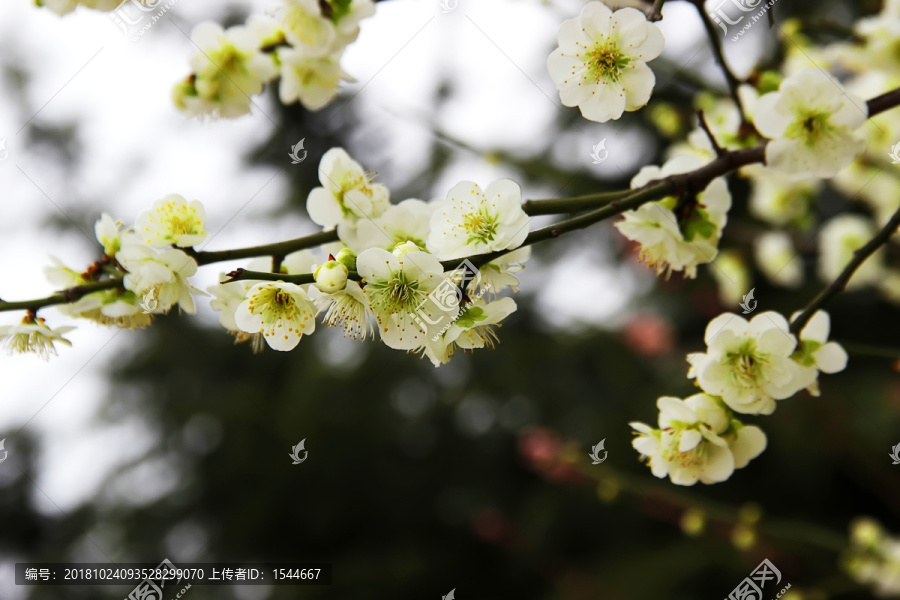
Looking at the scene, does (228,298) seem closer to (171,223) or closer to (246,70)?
(171,223)

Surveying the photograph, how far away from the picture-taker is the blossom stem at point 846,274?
77 centimetres

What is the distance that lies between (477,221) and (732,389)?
0.38 m

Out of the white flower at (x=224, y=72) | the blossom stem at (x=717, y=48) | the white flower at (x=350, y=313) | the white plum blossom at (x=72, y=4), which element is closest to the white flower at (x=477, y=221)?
the white flower at (x=350, y=313)

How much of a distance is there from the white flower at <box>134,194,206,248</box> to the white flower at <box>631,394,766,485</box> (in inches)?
24.6

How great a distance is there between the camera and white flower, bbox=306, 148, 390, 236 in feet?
2.88

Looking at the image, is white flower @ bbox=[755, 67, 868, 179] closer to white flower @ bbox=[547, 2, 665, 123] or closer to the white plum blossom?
white flower @ bbox=[547, 2, 665, 123]

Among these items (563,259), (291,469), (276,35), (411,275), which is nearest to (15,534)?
(291,469)

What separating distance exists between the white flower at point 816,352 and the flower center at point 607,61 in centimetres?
40

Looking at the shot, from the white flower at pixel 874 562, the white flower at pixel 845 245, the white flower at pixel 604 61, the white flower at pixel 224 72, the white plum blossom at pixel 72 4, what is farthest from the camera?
the white flower at pixel 845 245

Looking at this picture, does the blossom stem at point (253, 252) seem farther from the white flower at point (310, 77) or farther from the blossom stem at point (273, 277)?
the white flower at point (310, 77)

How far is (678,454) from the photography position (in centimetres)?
83

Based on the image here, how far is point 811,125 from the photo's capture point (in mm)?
866

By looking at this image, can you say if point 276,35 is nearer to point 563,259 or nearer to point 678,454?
point 678,454

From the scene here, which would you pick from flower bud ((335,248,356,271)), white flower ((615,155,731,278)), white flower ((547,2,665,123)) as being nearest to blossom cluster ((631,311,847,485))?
white flower ((615,155,731,278))
